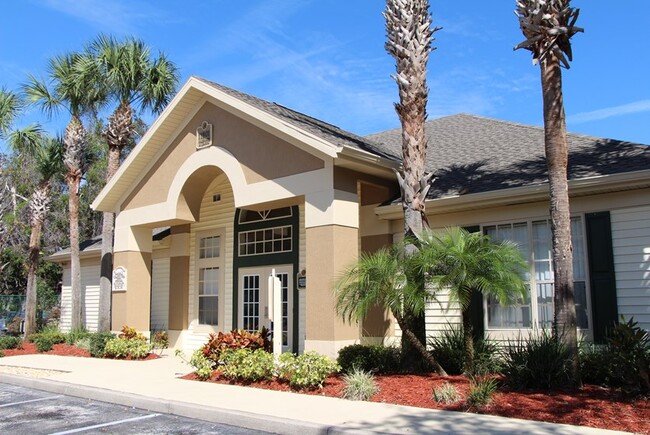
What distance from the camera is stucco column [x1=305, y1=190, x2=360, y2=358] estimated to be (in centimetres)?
1249

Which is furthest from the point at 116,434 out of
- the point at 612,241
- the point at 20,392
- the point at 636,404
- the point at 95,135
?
the point at 95,135

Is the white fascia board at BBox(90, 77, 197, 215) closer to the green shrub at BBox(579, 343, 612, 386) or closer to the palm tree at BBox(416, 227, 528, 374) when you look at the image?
the palm tree at BBox(416, 227, 528, 374)

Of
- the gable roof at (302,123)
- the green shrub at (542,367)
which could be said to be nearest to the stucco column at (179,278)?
the gable roof at (302,123)

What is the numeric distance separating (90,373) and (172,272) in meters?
6.38

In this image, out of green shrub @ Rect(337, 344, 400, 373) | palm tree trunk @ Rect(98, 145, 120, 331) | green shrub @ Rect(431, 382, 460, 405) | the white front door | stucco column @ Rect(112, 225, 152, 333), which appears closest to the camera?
green shrub @ Rect(431, 382, 460, 405)

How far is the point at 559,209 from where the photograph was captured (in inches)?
394

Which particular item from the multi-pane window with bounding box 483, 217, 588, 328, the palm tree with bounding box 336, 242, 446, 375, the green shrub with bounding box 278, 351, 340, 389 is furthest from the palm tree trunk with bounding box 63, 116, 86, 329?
the multi-pane window with bounding box 483, 217, 588, 328

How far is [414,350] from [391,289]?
5.46 ft

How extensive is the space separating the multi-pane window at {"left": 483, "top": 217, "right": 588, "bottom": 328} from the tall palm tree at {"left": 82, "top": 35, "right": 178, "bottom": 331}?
12977 millimetres

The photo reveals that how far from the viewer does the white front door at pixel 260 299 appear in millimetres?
16516

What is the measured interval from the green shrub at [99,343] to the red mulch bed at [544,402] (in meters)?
8.79

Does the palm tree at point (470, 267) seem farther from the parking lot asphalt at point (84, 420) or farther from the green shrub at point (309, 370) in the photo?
the parking lot asphalt at point (84, 420)

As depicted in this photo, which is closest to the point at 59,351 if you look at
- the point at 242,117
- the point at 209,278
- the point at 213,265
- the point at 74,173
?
the point at 209,278

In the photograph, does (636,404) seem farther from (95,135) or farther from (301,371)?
(95,135)
